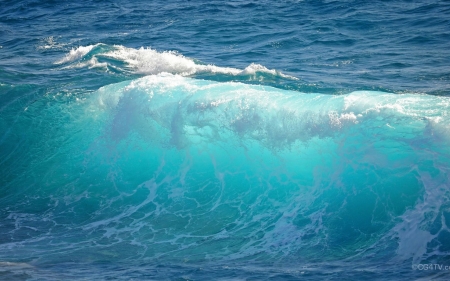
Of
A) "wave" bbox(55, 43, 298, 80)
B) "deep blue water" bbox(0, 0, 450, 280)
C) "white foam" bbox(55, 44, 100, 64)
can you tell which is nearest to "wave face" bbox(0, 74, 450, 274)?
"deep blue water" bbox(0, 0, 450, 280)

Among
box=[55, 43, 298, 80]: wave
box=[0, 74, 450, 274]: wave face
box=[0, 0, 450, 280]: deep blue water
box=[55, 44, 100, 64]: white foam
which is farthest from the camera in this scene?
box=[55, 44, 100, 64]: white foam

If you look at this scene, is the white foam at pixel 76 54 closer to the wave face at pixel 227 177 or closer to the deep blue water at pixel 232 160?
the deep blue water at pixel 232 160

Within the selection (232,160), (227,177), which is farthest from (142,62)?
(227,177)

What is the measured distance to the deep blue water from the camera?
8.28m

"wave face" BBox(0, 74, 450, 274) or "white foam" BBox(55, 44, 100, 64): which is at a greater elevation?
"white foam" BBox(55, 44, 100, 64)

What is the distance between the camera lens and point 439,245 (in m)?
8.09

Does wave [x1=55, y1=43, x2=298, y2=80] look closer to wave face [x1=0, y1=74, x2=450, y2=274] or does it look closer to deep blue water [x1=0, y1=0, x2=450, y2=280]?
deep blue water [x1=0, y1=0, x2=450, y2=280]

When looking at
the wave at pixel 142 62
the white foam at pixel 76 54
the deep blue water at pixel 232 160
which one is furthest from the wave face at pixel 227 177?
→ the white foam at pixel 76 54

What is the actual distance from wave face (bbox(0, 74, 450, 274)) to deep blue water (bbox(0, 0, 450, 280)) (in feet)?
0.11

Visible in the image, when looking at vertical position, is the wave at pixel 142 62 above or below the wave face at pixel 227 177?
above

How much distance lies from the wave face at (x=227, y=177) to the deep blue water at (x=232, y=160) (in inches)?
1.3

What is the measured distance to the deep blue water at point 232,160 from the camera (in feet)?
27.2

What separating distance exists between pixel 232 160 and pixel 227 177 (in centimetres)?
49

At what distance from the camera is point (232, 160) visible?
11398 millimetres
